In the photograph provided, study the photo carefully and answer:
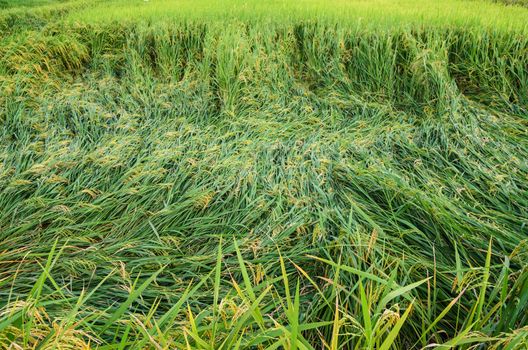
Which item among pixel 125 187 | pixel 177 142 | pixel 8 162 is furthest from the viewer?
pixel 177 142

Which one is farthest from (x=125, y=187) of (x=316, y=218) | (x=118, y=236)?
(x=316, y=218)

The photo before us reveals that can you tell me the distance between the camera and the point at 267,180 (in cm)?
189

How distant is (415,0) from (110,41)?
3.76m

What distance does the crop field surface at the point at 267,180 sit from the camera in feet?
3.63

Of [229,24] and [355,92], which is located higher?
[229,24]

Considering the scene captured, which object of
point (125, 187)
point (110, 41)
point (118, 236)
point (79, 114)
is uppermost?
point (110, 41)

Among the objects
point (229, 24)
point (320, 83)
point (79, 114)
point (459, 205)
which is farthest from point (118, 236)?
point (229, 24)

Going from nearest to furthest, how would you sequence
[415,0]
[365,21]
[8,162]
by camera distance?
[8,162]
[365,21]
[415,0]

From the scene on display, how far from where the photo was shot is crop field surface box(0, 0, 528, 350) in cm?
111

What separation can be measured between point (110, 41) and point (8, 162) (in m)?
1.67

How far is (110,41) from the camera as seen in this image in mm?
3334

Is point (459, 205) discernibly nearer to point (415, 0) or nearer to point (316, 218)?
point (316, 218)

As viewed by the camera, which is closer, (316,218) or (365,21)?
(316,218)

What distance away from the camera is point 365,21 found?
3244mm
